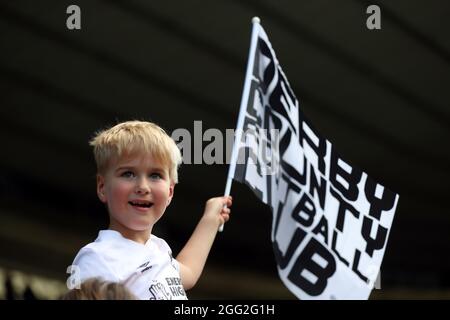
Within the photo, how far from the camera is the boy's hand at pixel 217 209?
3.41m

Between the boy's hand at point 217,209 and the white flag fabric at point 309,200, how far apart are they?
1.25 ft

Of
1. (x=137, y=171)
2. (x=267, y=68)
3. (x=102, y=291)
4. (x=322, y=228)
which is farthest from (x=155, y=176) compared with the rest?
(x=267, y=68)

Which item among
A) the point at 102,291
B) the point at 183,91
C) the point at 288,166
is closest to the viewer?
the point at 102,291

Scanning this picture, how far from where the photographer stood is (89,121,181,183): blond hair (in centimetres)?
285

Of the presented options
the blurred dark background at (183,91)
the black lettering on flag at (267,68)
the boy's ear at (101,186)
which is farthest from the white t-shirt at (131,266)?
→ the blurred dark background at (183,91)

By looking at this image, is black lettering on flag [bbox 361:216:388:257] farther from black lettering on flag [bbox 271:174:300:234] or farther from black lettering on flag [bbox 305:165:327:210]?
black lettering on flag [bbox 271:174:300:234]

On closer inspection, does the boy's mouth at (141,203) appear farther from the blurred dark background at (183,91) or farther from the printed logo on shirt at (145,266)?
the blurred dark background at (183,91)

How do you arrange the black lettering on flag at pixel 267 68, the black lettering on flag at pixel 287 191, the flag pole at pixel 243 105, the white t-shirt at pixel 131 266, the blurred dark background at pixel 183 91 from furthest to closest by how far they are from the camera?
the blurred dark background at pixel 183 91, the black lettering on flag at pixel 267 68, the black lettering on flag at pixel 287 191, the flag pole at pixel 243 105, the white t-shirt at pixel 131 266

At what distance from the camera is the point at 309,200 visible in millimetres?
4129

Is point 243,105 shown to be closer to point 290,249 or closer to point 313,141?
point 313,141

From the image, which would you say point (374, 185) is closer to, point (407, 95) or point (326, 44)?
point (326, 44)

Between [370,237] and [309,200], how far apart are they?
12.5 inches

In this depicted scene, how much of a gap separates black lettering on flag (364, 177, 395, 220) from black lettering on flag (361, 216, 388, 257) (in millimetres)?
41

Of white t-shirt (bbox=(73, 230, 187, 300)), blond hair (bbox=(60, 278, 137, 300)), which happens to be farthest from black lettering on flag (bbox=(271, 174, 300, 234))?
blond hair (bbox=(60, 278, 137, 300))
